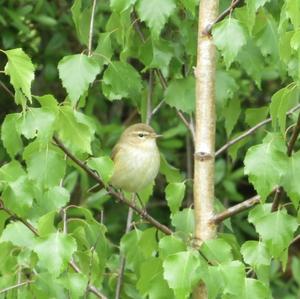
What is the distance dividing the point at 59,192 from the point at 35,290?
36cm

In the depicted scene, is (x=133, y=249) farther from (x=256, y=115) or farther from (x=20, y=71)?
(x=20, y=71)

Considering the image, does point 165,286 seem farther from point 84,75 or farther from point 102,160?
point 84,75

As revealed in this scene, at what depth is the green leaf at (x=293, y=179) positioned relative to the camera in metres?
2.76

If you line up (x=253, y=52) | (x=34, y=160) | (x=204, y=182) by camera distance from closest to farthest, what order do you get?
(x=34, y=160)
(x=204, y=182)
(x=253, y=52)

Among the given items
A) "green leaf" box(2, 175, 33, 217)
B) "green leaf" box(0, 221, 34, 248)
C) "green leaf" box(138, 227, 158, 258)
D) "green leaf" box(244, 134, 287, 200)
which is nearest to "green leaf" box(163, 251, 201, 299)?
"green leaf" box(244, 134, 287, 200)

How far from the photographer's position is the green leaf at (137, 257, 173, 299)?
120 inches

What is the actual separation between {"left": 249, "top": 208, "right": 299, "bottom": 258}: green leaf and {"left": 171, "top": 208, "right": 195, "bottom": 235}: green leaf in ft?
2.05

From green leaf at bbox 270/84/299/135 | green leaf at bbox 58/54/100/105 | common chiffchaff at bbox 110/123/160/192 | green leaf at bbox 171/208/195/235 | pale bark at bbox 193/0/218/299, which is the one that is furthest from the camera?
common chiffchaff at bbox 110/123/160/192

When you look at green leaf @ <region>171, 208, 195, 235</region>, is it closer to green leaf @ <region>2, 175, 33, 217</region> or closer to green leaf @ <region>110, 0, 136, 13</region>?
green leaf @ <region>2, 175, 33, 217</region>

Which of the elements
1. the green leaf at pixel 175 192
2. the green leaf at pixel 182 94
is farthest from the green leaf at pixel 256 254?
the green leaf at pixel 182 94

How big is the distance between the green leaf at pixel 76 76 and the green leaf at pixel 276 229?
701 mm

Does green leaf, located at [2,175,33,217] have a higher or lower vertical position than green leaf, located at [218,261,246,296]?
higher

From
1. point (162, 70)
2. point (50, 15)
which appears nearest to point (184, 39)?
point (162, 70)

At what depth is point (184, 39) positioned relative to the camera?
12.5 feet
